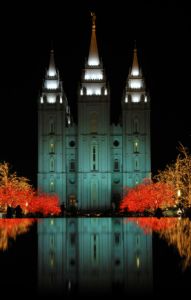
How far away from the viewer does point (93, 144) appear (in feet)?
297

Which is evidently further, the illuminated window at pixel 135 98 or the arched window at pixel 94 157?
the illuminated window at pixel 135 98

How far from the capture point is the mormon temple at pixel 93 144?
294 feet

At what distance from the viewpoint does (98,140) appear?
90.5 m

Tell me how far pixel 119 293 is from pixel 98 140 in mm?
81605

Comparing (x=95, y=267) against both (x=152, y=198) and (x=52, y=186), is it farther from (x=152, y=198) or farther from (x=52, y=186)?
(x=52, y=186)

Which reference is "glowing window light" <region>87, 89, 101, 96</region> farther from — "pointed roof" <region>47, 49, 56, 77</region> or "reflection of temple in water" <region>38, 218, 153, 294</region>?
"reflection of temple in water" <region>38, 218, 153, 294</region>

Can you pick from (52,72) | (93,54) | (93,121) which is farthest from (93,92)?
(52,72)

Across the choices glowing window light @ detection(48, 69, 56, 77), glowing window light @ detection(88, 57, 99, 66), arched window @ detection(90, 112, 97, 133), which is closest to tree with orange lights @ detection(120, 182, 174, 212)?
arched window @ detection(90, 112, 97, 133)

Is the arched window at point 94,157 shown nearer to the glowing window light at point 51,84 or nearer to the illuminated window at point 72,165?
the illuminated window at point 72,165

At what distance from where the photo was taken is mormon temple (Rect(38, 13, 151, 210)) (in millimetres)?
89688

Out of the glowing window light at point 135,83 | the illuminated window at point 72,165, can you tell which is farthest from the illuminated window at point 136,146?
the illuminated window at point 72,165

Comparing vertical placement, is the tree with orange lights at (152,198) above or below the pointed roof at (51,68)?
below

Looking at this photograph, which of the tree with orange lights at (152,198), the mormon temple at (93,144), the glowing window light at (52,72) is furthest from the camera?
the glowing window light at (52,72)

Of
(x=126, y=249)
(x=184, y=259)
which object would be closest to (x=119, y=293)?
(x=184, y=259)
